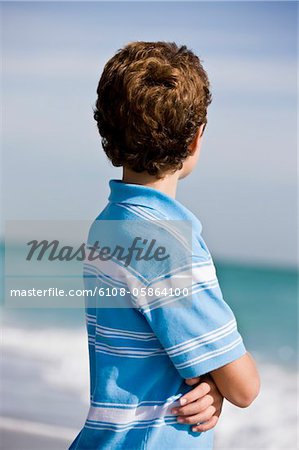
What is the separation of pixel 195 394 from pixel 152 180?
339 mm

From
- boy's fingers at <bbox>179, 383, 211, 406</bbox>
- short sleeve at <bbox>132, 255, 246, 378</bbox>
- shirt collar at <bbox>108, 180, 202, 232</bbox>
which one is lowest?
boy's fingers at <bbox>179, 383, 211, 406</bbox>

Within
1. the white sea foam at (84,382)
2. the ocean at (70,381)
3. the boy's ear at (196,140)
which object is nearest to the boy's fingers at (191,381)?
the boy's ear at (196,140)

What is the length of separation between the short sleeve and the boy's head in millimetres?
182

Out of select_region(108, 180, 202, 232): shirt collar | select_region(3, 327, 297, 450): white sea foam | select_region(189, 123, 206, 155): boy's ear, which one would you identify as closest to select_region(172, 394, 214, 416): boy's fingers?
select_region(108, 180, 202, 232): shirt collar

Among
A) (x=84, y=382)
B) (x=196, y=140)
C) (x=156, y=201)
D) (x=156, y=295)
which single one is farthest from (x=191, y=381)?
(x=84, y=382)

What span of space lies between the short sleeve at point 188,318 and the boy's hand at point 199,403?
0.04 m

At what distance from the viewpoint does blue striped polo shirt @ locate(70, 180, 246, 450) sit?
110 cm

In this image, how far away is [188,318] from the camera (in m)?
1.10

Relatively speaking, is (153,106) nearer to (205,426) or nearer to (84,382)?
(205,426)

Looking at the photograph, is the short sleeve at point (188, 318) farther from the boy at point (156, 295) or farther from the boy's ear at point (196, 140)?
the boy's ear at point (196, 140)

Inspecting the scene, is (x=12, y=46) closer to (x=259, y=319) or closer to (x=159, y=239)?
(x=259, y=319)

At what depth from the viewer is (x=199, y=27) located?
8.01m

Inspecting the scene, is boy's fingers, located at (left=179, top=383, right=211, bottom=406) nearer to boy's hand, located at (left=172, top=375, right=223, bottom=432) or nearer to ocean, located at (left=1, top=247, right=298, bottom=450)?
boy's hand, located at (left=172, top=375, right=223, bottom=432)

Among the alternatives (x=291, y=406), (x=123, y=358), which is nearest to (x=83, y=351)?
(x=291, y=406)
